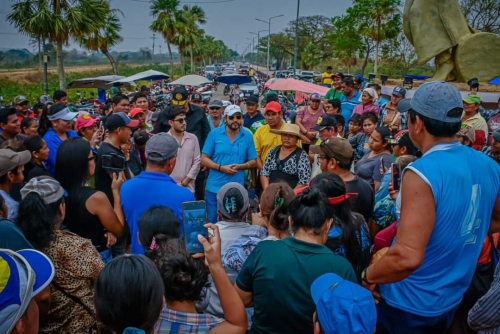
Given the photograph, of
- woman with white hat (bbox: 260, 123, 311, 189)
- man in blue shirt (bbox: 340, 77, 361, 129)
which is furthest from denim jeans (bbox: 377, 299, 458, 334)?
man in blue shirt (bbox: 340, 77, 361, 129)

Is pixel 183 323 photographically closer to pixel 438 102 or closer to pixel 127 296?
pixel 127 296

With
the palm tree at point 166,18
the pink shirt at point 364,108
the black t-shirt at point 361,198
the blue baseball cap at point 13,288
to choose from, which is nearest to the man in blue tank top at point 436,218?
the black t-shirt at point 361,198

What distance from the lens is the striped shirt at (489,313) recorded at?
1.92 m

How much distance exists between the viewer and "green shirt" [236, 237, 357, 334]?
2.00 metres

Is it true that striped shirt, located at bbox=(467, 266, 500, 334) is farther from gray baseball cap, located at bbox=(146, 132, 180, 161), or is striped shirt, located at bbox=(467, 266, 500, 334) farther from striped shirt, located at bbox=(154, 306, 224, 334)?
gray baseball cap, located at bbox=(146, 132, 180, 161)

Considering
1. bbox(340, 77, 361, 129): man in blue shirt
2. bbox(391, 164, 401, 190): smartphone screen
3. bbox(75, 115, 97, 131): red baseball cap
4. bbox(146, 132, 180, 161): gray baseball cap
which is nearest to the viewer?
bbox(391, 164, 401, 190): smartphone screen

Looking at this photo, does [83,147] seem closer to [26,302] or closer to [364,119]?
[26,302]

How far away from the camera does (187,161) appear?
17.3ft

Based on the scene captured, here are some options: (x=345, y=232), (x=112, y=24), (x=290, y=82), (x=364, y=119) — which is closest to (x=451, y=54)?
(x=290, y=82)

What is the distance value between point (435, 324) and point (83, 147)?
3.03m

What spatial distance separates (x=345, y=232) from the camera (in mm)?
2682

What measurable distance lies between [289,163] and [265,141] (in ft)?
3.79

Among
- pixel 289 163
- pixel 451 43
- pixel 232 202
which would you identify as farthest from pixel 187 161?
pixel 451 43

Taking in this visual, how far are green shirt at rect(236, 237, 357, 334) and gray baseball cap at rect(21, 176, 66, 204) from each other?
149 centimetres
